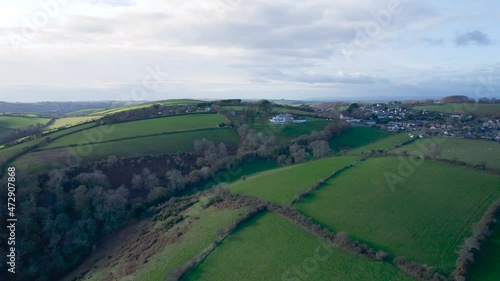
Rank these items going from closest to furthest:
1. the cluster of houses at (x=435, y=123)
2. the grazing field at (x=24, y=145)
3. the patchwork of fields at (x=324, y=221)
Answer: the patchwork of fields at (x=324, y=221), the grazing field at (x=24, y=145), the cluster of houses at (x=435, y=123)

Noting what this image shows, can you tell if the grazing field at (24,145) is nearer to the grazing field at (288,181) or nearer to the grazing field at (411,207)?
the grazing field at (288,181)

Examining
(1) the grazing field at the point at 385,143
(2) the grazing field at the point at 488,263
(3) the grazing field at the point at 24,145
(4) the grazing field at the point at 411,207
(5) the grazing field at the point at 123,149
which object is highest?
(3) the grazing field at the point at 24,145

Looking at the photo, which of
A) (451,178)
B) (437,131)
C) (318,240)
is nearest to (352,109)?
(437,131)

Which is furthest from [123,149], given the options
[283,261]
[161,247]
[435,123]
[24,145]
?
[435,123]

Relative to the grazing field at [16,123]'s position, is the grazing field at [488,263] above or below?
below

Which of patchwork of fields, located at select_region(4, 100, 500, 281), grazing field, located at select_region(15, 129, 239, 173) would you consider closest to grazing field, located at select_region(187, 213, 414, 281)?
patchwork of fields, located at select_region(4, 100, 500, 281)

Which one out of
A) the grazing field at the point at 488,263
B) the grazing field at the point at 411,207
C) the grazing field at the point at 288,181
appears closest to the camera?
the grazing field at the point at 488,263

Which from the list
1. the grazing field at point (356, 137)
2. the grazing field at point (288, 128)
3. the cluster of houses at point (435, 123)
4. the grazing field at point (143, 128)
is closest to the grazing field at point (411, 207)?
the grazing field at point (356, 137)

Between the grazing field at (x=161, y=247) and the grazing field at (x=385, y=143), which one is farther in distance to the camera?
the grazing field at (x=385, y=143)
